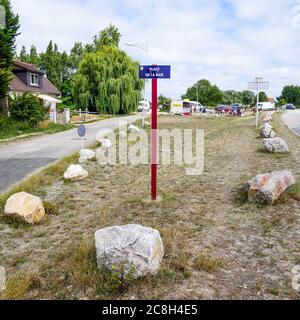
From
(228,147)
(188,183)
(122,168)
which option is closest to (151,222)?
(188,183)

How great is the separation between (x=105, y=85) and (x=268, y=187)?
32.9m

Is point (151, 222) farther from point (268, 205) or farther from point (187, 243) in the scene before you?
point (268, 205)

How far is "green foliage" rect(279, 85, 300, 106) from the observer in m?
111

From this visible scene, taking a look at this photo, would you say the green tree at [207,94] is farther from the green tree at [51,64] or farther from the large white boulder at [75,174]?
the large white boulder at [75,174]

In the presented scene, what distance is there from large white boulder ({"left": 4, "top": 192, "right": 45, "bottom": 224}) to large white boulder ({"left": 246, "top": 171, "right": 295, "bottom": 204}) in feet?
13.3

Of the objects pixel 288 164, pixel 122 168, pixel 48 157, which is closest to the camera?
pixel 288 164

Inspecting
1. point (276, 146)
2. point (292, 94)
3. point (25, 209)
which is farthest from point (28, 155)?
point (292, 94)

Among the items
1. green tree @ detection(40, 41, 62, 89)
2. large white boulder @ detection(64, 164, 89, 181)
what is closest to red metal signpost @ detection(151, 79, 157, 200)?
large white boulder @ detection(64, 164, 89, 181)

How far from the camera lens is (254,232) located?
5109mm

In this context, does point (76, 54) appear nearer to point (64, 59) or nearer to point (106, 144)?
point (64, 59)

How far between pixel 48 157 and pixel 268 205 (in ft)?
29.5

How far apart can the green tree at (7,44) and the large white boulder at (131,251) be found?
17.0 metres

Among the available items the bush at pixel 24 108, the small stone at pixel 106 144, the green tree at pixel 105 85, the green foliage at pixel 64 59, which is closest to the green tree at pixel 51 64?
the green foliage at pixel 64 59

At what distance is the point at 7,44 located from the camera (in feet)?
62.7
